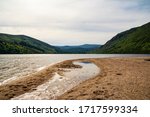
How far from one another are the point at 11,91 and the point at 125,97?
48.1 ft

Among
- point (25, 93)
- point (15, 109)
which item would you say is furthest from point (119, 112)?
point (25, 93)

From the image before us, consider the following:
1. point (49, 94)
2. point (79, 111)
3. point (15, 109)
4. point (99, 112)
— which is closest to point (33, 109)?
point (15, 109)

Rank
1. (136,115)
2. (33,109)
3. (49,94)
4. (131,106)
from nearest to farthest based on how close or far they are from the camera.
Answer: (136,115) < (33,109) < (131,106) < (49,94)

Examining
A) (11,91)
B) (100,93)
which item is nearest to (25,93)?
(11,91)

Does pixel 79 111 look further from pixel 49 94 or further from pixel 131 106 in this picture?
pixel 49 94

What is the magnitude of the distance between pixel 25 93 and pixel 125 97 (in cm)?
1244

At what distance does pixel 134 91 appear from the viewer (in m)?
25.8

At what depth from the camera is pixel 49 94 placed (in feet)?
87.4

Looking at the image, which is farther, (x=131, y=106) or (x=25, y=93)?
(x=25, y=93)

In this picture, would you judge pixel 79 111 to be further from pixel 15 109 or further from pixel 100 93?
pixel 100 93

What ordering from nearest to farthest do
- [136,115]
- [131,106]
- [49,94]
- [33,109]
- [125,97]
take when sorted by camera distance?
1. [136,115]
2. [33,109]
3. [131,106]
4. [125,97]
5. [49,94]

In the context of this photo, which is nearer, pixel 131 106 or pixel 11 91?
pixel 131 106

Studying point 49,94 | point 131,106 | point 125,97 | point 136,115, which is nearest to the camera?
point 136,115

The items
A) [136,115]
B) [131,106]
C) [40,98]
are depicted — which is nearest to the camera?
[136,115]
